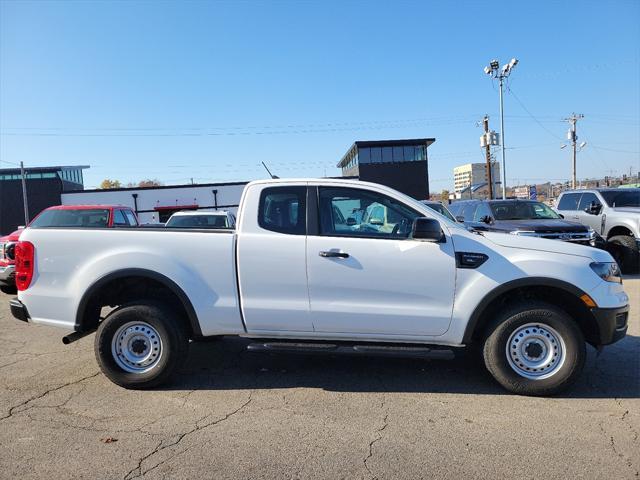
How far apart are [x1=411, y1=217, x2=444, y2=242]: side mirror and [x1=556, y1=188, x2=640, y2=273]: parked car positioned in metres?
8.88

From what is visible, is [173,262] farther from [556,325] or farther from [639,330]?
[639,330]

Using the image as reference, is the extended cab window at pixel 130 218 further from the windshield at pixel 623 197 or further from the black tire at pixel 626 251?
the windshield at pixel 623 197

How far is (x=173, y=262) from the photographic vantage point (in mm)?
4250

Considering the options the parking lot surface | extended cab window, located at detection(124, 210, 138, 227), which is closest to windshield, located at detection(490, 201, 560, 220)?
the parking lot surface

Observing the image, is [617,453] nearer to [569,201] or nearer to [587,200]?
[587,200]

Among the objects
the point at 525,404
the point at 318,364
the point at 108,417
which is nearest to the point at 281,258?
the point at 318,364

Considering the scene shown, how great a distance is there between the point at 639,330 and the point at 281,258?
500cm

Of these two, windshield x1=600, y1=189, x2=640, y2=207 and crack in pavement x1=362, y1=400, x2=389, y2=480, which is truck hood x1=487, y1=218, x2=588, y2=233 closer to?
windshield x1=600, y1=189, x2=640, y2=207

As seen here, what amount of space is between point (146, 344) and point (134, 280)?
2.06ft

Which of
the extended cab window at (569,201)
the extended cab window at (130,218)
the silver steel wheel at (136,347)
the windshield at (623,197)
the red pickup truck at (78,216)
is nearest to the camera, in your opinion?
the silver steel wheel at (136,347)

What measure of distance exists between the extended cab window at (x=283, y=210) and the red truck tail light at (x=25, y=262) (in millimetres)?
2206

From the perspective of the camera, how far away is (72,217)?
10.1m

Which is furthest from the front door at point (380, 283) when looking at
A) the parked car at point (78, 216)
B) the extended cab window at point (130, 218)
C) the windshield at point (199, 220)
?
the windshield at point (199, 220)

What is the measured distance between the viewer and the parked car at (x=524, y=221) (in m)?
9.62
